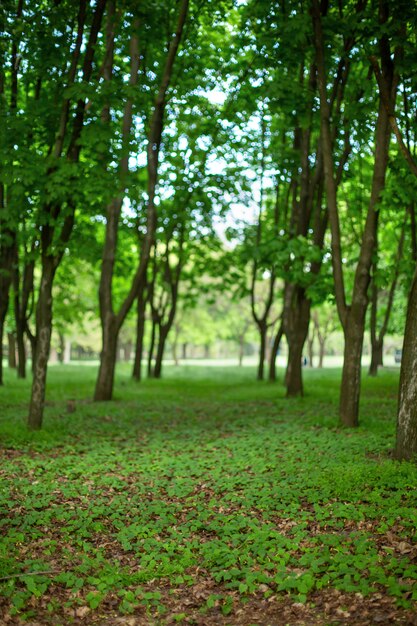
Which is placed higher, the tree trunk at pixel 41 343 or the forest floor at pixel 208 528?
the tree trunk at pixel 41 343

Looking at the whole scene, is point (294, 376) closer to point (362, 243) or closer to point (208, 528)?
→ point (362, 243)

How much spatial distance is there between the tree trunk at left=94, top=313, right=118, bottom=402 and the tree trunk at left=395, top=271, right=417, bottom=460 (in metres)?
10.7

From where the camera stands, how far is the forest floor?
516cm

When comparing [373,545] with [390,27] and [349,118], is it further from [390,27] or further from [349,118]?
[349,118]

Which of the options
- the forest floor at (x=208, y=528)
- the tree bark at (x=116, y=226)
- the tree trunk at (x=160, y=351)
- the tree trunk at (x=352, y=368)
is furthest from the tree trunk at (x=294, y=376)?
the tree trunk at (x=160, y=351)

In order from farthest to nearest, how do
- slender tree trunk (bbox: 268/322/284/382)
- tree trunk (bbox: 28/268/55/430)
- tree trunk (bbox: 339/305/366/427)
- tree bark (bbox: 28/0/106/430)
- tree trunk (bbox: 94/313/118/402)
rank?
slender tree trunk (bbox: 268/322/284/382)
tree trunk (bbox: 94/313/118/402)
tree trunk (bbox: 28/268/55/430)
tree trunk (bbox: 339/305/366/427)
tree bark (bbox: 28/0/106/430)

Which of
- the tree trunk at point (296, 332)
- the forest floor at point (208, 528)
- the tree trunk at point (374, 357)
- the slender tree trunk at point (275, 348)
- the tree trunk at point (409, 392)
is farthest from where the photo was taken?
the tree trunk at point (374, 357)

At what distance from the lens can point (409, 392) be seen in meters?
8.30

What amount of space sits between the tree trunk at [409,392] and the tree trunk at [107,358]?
1065cm

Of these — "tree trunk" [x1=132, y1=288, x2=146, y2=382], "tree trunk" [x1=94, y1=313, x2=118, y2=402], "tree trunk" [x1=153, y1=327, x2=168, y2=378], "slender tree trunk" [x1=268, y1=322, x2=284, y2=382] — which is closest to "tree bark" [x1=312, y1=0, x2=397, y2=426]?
"tree trunk" [x1=94, y1=313, x2=118, y2=402]

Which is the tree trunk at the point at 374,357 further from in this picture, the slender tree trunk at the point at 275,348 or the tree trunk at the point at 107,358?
the tree trunk at the point at 107,358

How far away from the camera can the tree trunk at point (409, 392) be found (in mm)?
8203

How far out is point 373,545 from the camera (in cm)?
595

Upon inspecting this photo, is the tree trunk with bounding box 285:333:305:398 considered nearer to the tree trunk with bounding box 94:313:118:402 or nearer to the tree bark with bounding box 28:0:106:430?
the tree trunk with bounding box 94:313:118:402
